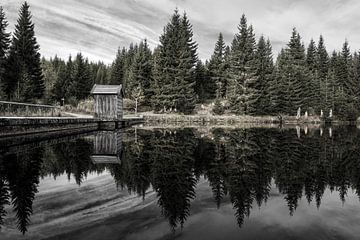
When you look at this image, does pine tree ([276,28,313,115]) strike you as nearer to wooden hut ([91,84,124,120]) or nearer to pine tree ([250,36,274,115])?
pine tree ([250,36,274,115])

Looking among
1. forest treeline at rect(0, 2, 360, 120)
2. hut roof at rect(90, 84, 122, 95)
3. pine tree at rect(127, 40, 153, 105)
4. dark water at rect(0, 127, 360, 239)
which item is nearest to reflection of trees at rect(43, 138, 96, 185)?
dark water at rect(0, 127, 360, 239)

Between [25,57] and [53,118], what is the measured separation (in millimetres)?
36473

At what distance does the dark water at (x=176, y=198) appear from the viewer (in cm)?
330

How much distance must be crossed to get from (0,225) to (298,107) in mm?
58158

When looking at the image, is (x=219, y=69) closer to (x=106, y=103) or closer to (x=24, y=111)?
(x=106, y=103)

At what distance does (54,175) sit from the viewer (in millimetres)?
6203

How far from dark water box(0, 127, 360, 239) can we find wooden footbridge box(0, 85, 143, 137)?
471 centimetres

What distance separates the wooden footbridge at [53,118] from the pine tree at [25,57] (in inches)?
714

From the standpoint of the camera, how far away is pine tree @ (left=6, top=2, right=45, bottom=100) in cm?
4322

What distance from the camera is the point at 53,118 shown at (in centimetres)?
1539

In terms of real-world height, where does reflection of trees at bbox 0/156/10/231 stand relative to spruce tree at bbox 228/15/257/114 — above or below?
below

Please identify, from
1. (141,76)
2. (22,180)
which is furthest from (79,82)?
(22,180)

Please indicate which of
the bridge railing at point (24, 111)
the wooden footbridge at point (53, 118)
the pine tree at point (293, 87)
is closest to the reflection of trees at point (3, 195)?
the wooden footbridge at point (53, 118)

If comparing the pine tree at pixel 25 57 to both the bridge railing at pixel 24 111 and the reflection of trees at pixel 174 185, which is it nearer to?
the bridge railing at pixel 24 111
